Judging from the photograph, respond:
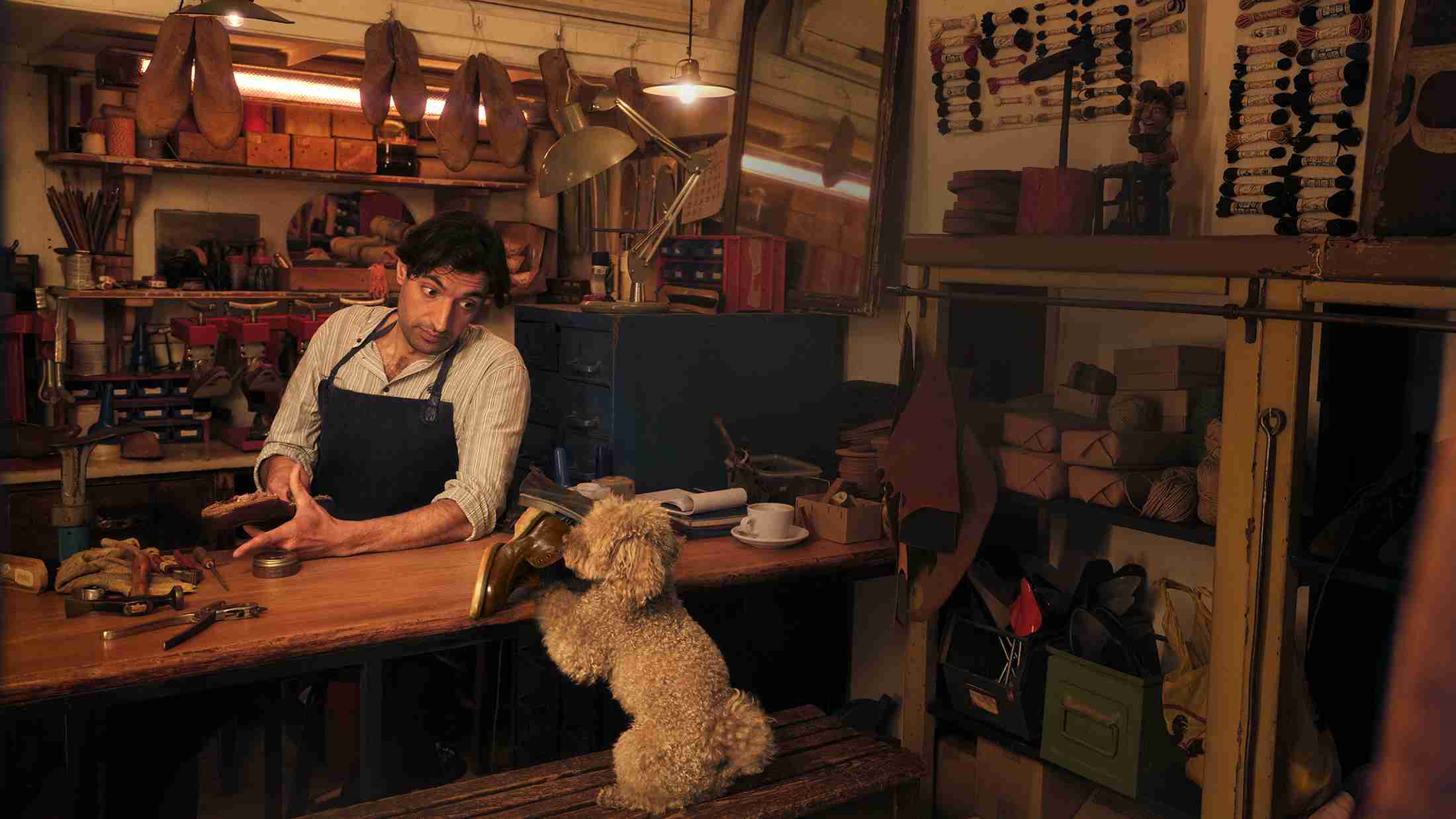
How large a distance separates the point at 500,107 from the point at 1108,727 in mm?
3439

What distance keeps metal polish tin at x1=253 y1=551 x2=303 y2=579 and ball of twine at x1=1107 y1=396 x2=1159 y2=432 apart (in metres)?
2.00

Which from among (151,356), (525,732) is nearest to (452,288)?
(525,732)

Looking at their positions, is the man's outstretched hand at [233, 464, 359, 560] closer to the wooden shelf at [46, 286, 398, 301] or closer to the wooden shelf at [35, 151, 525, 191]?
the wooden shelf at [46, 286, 398, 301]

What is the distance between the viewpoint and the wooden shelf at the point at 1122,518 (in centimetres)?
252

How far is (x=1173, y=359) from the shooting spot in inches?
105

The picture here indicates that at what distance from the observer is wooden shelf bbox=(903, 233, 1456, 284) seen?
2.01 m

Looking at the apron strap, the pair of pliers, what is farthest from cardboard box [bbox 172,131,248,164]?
the pair of pliers

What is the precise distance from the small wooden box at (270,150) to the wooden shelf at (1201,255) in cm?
381

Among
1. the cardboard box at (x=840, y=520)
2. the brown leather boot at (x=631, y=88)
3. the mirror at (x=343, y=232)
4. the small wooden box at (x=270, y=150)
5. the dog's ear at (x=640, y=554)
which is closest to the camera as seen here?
the dog's ear at (x=640, y=554)

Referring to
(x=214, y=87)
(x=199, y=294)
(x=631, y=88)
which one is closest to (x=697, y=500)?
(x=631, y=88)

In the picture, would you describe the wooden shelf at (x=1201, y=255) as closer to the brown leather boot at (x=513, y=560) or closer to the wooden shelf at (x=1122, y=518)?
the wooden shelf at (x=1122, y=518)

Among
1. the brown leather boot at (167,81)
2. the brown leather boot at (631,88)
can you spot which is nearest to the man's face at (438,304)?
the brown leather boot at (167,81)

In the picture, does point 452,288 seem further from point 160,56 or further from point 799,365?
point 160,56

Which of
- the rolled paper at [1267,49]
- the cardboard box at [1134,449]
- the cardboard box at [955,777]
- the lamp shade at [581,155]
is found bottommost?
the cardboard box at [955,777]
